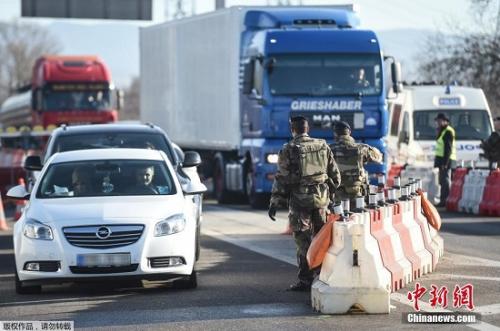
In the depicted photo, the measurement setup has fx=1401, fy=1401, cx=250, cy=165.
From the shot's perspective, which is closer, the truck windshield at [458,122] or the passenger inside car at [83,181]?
the passenger inside car at [83,181]

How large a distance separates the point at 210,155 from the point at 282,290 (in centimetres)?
1975

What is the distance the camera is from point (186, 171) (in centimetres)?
1919

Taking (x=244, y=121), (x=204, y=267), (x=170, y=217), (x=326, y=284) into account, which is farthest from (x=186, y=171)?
(x=244, y=121)

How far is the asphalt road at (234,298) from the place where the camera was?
37.6ft

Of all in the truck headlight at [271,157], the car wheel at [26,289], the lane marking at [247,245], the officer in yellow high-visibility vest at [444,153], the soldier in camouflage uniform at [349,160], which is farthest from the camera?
the officer in yellow high-visibility vest at [444,153]

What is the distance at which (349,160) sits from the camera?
16188 millimetres

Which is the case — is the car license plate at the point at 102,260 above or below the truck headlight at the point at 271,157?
above

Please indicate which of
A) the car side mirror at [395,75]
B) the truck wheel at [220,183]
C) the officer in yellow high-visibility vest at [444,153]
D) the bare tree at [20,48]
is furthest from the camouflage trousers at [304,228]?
the bare tree at [20,48]

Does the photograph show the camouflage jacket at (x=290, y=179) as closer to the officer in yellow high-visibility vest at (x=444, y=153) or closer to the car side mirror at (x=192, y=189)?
the car side mirror at (x=192, y=189)

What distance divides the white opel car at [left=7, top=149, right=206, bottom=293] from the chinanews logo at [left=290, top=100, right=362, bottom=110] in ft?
38.2

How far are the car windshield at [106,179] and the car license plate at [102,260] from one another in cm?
127

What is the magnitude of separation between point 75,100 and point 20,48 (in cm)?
12289

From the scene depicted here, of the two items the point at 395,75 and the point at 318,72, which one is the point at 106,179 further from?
the point at 395,75

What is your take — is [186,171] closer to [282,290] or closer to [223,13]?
[282,290]
